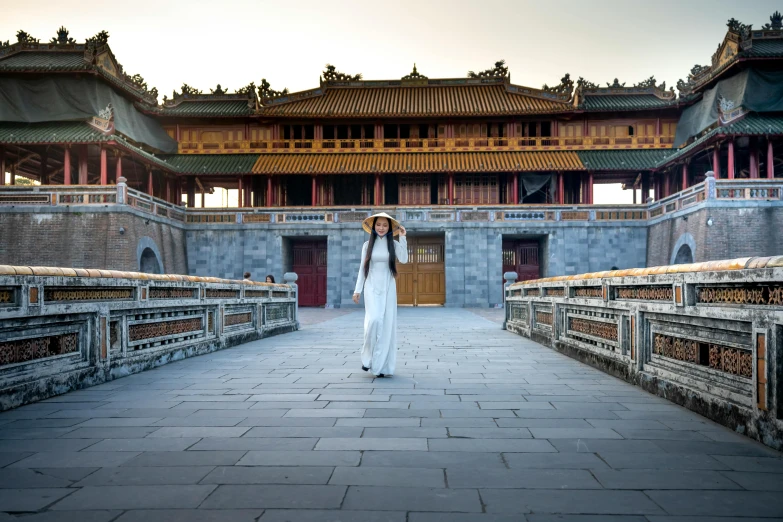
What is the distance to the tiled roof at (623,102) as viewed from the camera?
25891 mm

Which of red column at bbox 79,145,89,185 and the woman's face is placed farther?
red column at bbox 79,145,89,185

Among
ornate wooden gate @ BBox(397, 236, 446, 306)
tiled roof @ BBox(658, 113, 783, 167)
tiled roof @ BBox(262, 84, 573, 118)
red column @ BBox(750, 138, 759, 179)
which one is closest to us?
tiled roof @ BBox(658, 113, 783, 167)

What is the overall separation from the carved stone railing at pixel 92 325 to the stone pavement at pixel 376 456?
29 cm

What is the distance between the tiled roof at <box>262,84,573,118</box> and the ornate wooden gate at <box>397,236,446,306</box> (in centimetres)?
653

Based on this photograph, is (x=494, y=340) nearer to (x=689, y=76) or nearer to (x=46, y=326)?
(x=46, y=326)

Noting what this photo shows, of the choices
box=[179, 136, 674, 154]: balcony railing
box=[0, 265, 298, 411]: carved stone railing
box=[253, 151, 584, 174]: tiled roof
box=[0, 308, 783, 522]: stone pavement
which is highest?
box=[179, 136, 674, 154]: balcony railing

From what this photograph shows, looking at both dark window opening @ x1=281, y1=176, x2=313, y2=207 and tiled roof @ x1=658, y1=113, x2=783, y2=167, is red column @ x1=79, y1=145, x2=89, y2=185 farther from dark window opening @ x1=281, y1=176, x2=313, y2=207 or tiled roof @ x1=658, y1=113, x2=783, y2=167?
tiled roof @ x1=658, y1=113, x2=783, y2=167

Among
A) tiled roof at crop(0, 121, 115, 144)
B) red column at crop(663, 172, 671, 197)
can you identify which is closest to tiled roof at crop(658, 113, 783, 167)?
red column at crop(663, 172, 671, 197)

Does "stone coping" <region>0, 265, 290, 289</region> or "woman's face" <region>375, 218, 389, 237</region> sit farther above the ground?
"woman's face" <region>375, 218, 389, 237</region>

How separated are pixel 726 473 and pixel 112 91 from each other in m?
26.6

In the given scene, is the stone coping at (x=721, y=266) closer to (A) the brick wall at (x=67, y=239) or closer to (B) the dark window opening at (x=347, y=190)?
(A) the brick wall at (x=67, y=239)

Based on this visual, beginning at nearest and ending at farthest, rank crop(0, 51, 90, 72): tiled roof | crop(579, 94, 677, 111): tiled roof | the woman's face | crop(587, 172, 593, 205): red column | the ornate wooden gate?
the woman's face
crop(0, 51, 90, 72): tiled roof
the ornate wooden gate
crop(579, 94, 677, 111): tiled roof
crop(587, 172, 593, 205): red column

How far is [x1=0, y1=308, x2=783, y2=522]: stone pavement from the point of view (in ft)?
7.30

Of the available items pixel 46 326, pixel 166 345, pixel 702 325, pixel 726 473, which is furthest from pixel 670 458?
pixel 166 345
